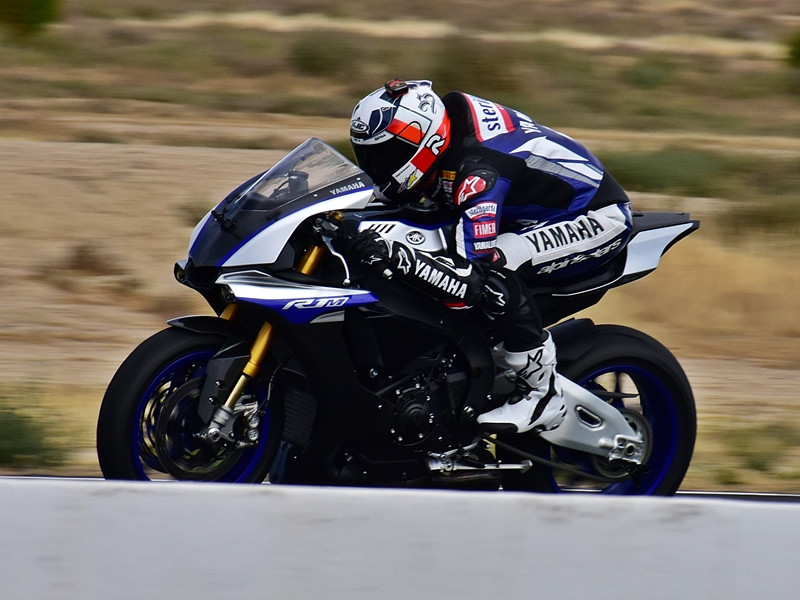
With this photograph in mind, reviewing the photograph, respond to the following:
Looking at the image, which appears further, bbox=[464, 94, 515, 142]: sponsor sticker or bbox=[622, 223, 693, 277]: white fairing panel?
bbox=[622, 223, 693, 277]: white fairing panel

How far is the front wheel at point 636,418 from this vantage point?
5.27m

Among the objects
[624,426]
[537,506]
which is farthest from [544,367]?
[537,506]

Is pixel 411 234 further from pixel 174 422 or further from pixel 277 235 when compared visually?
pixel 174 422

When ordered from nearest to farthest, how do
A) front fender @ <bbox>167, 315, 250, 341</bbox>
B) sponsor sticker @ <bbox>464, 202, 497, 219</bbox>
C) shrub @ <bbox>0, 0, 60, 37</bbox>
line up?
1. front fender @ <bbox>167, 315, 250, 341</bbox>
2. sponsor sticker @ <bbox>464, 202, 497, 219</bbox>
3. shrub @ <bbox>0, 0, 60, 37</bbox>

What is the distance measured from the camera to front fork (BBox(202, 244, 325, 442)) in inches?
181

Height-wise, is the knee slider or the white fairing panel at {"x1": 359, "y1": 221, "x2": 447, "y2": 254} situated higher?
the white fairing panel at {"x1": 359, "y1": 221, "x2": 447, "y2": 254}

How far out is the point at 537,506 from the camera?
3658 millimetres

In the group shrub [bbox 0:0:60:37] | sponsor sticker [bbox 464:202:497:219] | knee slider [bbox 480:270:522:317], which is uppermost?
sponsor sticker [bbox 464:202:497:219]

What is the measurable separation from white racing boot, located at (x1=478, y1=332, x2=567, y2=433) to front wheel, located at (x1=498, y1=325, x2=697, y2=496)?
164 millimetres

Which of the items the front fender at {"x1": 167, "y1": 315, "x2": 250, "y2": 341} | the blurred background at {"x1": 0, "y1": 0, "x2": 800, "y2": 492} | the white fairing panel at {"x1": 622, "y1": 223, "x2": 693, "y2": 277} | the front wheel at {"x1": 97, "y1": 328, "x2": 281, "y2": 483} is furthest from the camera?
the blurred background at {"x1": 0, "y1": 0, "x2": 800, "y2": 492}

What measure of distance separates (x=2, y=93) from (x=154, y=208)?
8517 mm

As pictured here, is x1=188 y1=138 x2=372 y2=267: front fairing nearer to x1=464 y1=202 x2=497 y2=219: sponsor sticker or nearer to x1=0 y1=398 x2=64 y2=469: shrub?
x1=464 y1=202 x2=497 y2=219: sponsor sticker

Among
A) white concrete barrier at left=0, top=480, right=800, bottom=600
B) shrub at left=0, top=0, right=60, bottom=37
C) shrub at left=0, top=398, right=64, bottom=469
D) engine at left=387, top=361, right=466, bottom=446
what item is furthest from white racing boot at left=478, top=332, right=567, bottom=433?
shrub at left=0, top=0, right=60, bottom=37

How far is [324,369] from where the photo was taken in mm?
4723
